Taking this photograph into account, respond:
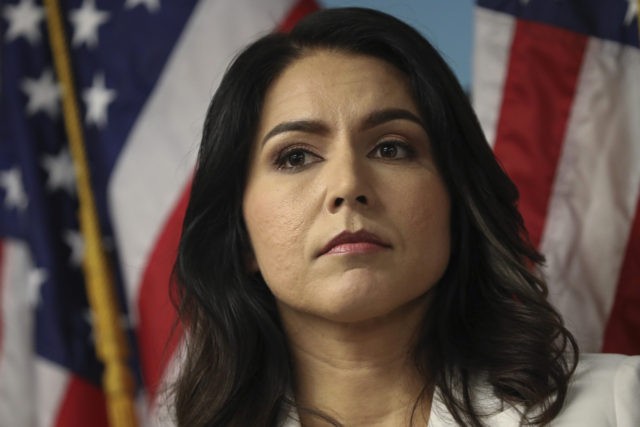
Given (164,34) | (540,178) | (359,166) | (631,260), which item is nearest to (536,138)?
(540,178)

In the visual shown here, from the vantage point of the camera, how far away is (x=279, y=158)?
1793 mm

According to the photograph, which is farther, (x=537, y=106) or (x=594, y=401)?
(x=537, y=106)

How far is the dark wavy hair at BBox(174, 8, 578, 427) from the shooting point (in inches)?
68.3

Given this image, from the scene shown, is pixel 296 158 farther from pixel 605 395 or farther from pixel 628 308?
pixel 628 308

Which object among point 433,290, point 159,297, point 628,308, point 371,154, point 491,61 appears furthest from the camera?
point 159,297

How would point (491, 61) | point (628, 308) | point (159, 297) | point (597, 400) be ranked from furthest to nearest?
point (159, 297) < point (491, 61) < point (628, 308) < point (597, 400)

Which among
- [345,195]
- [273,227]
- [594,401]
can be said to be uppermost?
[345,195]

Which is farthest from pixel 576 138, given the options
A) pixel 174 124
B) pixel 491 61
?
pixel 174 124

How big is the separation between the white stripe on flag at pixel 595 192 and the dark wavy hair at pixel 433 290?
291mm

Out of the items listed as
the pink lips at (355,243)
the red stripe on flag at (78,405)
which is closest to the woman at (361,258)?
the pink lips at (355,243)

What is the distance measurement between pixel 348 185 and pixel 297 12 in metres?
0.91

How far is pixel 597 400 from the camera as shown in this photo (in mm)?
1606

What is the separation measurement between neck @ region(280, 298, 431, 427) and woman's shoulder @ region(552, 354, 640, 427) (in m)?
0.26

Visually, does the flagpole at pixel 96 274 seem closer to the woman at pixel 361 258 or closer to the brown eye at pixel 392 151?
the woman at pixel 361 258
